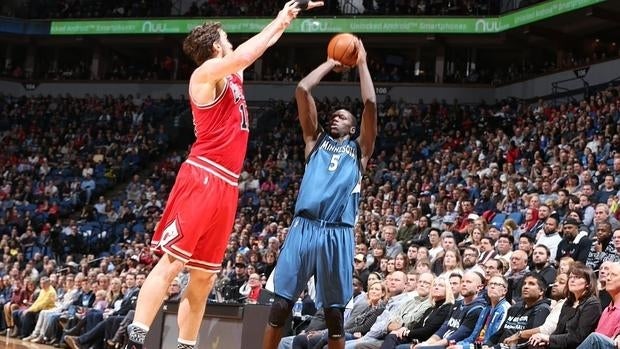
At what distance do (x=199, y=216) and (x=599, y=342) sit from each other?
3.39 meters

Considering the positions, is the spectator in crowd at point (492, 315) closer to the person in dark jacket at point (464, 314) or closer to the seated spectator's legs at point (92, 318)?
the person in dark jacket at point (464, 314)

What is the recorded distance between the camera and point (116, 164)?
23188 mm

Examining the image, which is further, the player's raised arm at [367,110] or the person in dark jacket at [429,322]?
the person in dark jacket at [429,322]

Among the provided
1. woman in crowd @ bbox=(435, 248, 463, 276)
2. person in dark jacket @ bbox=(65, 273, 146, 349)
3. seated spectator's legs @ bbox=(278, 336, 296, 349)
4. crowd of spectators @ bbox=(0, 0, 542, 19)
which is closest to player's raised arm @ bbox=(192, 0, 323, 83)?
seated spectator's legs @ bbox=(278, 336, 296, 349)

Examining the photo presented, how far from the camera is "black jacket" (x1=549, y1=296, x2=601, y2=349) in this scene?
6.85 metres

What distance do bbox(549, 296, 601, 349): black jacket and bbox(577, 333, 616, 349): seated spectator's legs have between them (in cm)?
49

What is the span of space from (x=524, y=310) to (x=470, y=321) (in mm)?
597

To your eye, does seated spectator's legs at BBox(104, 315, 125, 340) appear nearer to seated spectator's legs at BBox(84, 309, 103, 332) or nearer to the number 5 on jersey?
seated spectator's legs at BBox(84, 309, 103, 332)

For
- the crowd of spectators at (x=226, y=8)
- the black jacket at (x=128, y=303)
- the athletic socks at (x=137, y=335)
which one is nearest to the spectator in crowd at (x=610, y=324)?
the athletic socks at (x=137, y=335)

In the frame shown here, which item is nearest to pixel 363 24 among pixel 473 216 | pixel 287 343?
pixel 473 216

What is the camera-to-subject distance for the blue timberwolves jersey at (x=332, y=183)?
515 cm

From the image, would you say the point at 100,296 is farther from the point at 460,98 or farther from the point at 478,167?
the point at 460,98

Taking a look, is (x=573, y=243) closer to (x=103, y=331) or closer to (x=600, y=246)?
(x=600, y=246)

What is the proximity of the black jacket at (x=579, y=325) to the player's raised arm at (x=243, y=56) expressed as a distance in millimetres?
3694
